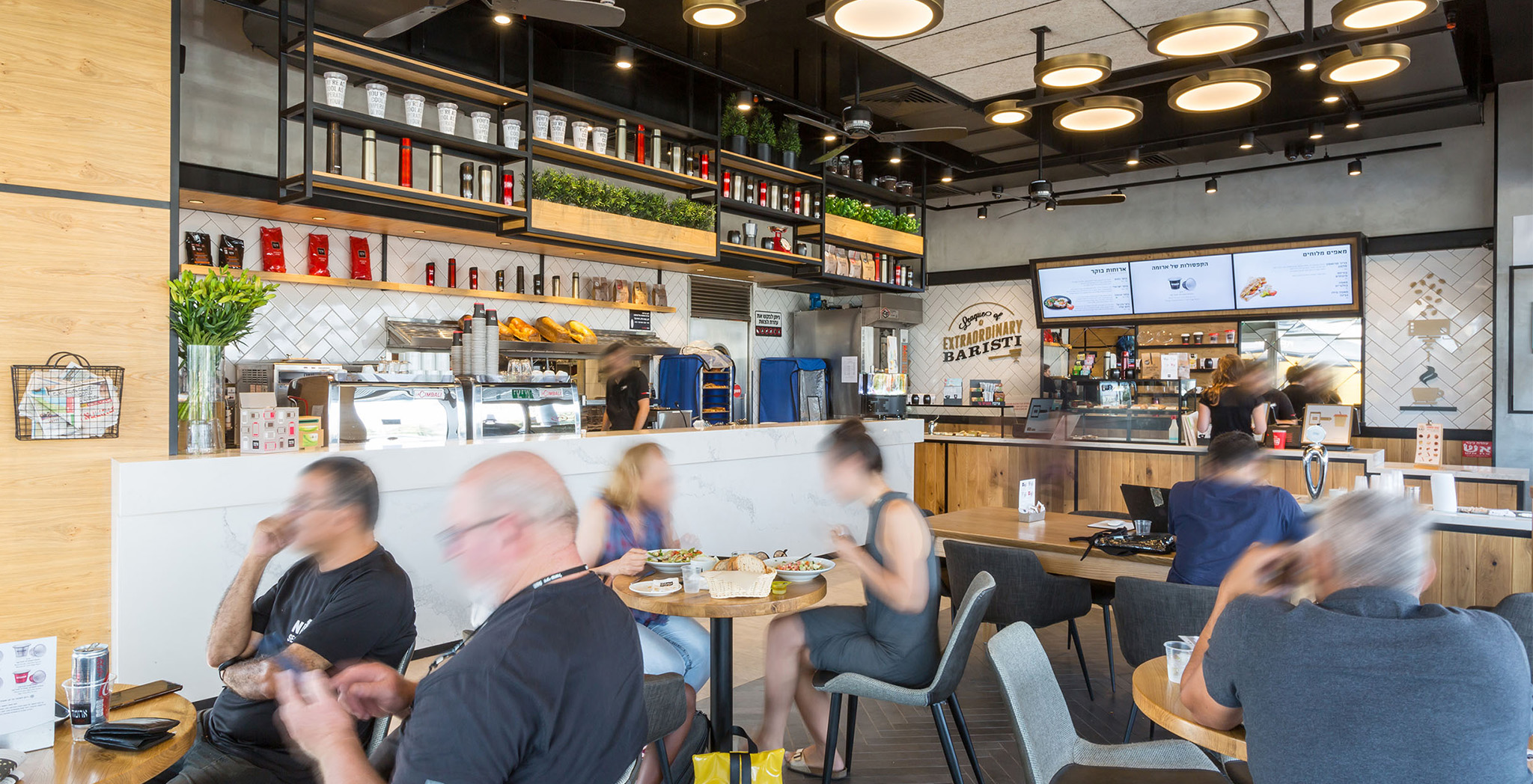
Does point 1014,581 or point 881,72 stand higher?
point 881,72

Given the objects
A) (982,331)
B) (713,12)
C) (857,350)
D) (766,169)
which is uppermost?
(766,169)

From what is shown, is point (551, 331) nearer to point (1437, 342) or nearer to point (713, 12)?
point (713, 12)

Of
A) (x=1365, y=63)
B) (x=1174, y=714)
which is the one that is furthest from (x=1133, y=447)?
(x=1174, y=714)

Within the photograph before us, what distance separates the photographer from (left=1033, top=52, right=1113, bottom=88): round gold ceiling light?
15.4ft

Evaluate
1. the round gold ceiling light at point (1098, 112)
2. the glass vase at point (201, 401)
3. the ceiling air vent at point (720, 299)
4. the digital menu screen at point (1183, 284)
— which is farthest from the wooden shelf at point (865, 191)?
the glass vase at point (201, 401)

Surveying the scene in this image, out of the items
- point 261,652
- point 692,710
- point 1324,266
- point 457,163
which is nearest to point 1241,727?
point 692,710

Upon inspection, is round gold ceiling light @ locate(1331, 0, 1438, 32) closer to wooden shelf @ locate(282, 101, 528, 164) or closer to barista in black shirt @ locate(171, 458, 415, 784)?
barista in black shirt @ locate(171, 458, 415, 784)

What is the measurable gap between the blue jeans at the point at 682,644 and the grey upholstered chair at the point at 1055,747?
4.61ft

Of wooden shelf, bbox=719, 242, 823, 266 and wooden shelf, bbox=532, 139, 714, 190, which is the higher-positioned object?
wooden shelf, bbox=532, 139, 714, 190

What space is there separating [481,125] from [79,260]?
293cm

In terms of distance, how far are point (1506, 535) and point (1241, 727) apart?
3.69m

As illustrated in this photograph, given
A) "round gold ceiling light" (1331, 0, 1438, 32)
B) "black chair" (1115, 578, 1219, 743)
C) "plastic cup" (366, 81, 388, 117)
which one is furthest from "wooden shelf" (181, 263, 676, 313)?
"round gold ceiling light" (1331, 0, 1438, 32)

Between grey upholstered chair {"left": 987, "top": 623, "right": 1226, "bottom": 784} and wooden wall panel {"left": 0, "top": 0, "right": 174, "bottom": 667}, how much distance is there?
3686 millimetres

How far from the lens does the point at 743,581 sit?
3.16 metres
